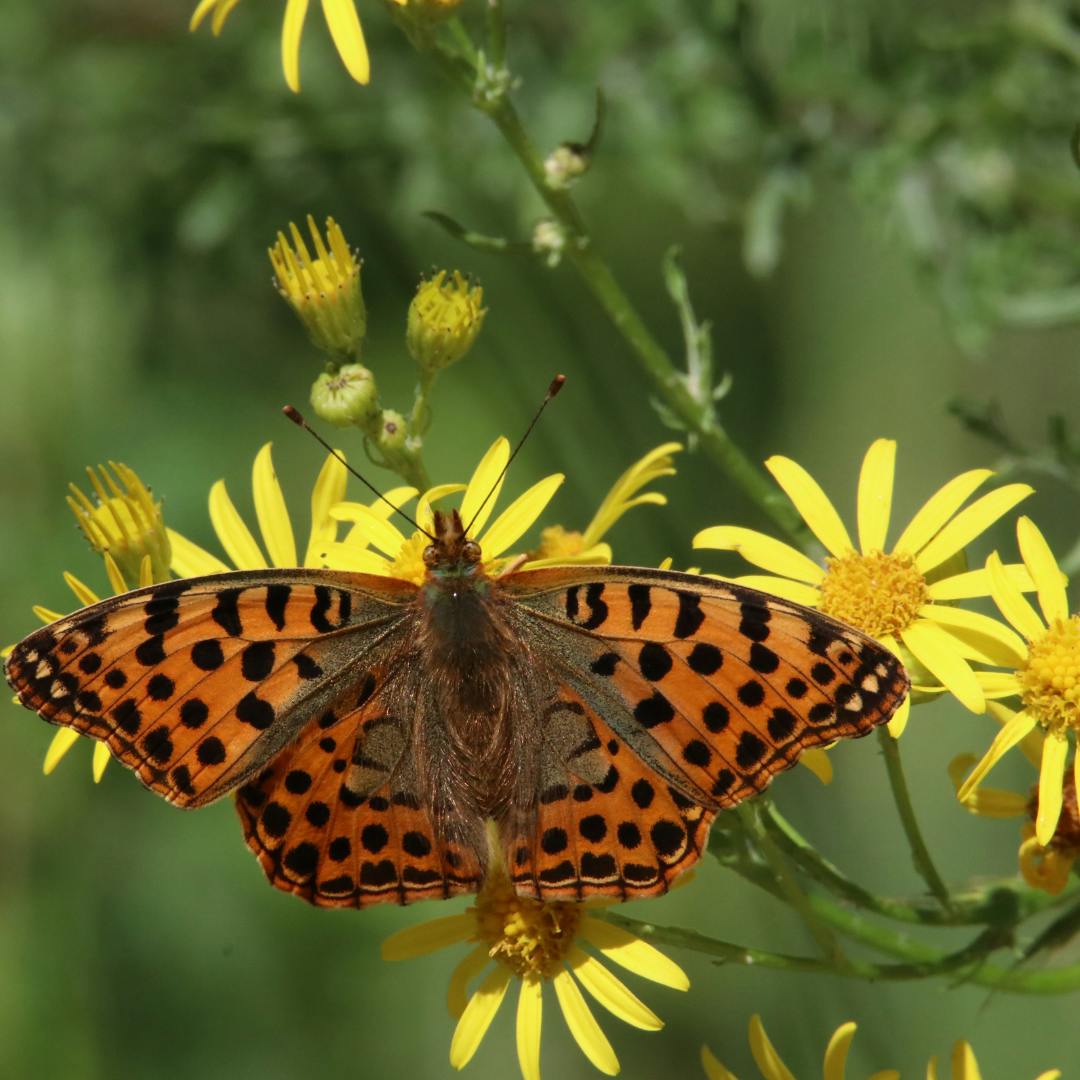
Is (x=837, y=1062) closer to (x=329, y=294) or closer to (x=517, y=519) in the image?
(x=517, y=519)

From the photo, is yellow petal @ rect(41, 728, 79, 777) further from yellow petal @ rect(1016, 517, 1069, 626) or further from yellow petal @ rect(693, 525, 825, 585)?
yellow petal @ rect(1016, 517, 1069, 626)

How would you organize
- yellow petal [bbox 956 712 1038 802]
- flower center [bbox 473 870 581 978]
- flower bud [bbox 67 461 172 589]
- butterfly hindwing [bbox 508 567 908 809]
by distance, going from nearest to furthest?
butterfly hindwing [bbox 508 567 908 809] < yellow petal [bbox 956 712 1038 802] < flower center [bbox 473 870 581 978] < flower bud [bbox 67 461 172 589]

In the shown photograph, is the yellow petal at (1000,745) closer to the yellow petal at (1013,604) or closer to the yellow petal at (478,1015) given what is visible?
the yellow petal at (1013,604)

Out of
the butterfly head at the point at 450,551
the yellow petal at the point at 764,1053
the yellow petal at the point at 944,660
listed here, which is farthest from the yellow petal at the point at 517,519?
the yellow petal at the point at 764,1053

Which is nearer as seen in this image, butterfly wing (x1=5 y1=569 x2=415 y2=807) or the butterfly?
the butterfly

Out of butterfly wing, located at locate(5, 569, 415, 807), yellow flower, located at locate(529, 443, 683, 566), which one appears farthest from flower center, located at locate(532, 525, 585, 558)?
butterfly wing, located at locate(5, 569, 415, 807)

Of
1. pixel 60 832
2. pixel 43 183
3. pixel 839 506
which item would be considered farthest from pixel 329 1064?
pixel 43 183

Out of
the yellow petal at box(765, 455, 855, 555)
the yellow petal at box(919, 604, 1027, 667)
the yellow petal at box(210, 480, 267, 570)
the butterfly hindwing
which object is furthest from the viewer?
the yellow petal at box(210, 480, 267, 570)

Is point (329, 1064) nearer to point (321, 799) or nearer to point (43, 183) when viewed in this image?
point (321, 799)
